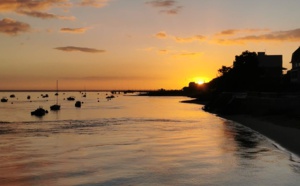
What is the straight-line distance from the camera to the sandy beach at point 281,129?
37984 millimetres

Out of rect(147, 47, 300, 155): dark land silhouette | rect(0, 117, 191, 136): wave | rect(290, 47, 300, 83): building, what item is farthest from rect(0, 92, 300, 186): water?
rect(290, 47, 300, 83): building

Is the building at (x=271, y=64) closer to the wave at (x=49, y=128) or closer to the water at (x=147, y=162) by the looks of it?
the wave at (x=49, y=128)

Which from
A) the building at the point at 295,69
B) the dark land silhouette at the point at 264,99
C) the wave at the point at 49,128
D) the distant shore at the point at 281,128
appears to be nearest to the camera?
the distant shore at the point at 281,128

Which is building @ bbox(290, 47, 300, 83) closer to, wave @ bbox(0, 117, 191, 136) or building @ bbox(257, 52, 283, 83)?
building @ bbox(257, 52, 283, 83)

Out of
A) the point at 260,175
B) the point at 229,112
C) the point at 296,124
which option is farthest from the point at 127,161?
the point at 229,112

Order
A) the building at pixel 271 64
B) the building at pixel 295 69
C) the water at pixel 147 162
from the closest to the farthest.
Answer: the water at pixel 147 162 → the building at pixel 295 69 → the building at pixel 271 64

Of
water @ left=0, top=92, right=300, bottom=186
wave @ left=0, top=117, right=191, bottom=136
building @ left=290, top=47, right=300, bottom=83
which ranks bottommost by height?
wave @ left=0, top=117, right=191, bottom=136

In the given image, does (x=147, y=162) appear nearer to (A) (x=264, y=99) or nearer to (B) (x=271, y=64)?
(A) (x=264, y=99)

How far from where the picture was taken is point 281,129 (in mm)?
47719

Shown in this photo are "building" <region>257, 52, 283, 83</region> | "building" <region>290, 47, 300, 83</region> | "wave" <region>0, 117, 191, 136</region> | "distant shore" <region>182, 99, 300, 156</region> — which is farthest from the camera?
"building" <region>257, 52, 283, 83</region>

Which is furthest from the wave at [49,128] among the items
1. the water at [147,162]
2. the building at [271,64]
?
the building at [271,64]

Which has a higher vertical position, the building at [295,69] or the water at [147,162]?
the building at [295,69]

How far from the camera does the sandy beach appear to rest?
3798cm

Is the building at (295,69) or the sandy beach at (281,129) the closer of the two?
the sandy beach at (281,129)
